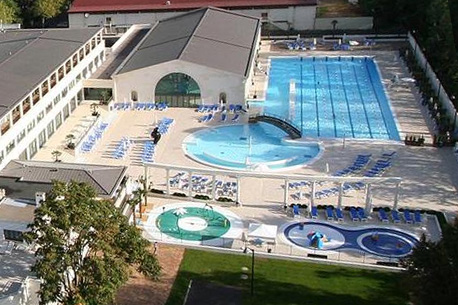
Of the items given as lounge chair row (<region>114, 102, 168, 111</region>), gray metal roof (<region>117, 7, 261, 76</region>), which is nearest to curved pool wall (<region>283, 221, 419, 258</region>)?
gray metal roof (<region>117, 7, 261, 76</region>)

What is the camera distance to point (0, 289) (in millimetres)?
27656

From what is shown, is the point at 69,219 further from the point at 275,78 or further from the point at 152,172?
the point at 275,78

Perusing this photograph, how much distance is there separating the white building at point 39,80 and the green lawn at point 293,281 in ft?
51.3

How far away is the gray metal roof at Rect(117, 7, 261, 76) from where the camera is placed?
53.9 metres

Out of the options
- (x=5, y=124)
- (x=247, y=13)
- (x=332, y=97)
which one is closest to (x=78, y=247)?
(x=5, y=124)

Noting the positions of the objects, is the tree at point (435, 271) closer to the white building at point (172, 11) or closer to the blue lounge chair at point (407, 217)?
the blue lounge chair at point (407, 217)

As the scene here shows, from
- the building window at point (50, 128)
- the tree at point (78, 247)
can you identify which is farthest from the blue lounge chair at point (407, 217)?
the building window at point (50, 128)

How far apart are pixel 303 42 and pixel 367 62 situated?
922cm

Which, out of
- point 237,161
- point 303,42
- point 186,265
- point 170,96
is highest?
point 303,42

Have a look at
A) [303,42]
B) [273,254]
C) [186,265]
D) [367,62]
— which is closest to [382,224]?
[273,254]

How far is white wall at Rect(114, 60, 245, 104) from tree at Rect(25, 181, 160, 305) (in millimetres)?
30666

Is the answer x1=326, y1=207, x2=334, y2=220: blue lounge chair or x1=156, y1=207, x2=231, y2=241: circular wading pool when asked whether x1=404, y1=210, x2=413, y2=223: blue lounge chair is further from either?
x1=156, y1=207, x2=231, y2=241: circular wading pool

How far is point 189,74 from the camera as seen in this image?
5303cm

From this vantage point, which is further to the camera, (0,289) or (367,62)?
(367,62)
